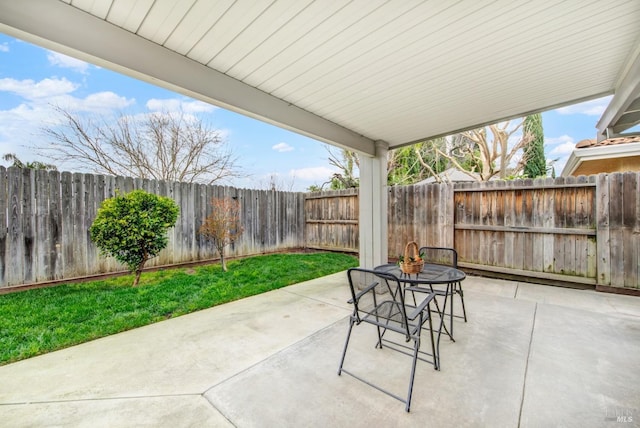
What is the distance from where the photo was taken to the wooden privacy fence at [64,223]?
379 centimetres

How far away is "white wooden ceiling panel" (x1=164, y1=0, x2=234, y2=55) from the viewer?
1555 mm

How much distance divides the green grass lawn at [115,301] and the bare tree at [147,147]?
470cm

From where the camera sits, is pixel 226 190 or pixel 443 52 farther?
pixel 226 190

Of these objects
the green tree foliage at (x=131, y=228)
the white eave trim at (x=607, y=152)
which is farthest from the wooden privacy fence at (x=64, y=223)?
the white eave trim at (x=607, y=152)

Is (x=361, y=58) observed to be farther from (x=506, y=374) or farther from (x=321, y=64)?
(x=506, y=374)

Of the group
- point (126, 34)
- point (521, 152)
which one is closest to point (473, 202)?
point (126, 34)

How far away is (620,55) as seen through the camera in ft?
6.86

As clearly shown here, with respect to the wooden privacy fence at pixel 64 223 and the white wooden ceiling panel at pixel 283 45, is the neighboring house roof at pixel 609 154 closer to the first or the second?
the white wooden ceiling panel at pixel 283 45

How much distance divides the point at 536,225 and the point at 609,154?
218 centimetres

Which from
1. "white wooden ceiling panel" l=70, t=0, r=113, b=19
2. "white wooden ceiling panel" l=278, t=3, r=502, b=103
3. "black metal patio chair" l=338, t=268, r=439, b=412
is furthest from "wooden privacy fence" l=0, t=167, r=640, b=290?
"white wooden ceiling panel" l=70, t=0, r=113, b=19

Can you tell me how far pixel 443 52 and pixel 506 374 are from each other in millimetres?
2468

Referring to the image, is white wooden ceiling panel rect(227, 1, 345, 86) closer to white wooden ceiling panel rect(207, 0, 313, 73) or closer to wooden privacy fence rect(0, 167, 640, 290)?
white wooden ceiling panel rect(207, 0, 313, 73)

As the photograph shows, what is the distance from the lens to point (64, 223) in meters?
4.21

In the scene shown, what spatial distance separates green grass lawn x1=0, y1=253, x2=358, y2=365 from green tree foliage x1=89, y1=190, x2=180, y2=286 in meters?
0.52
